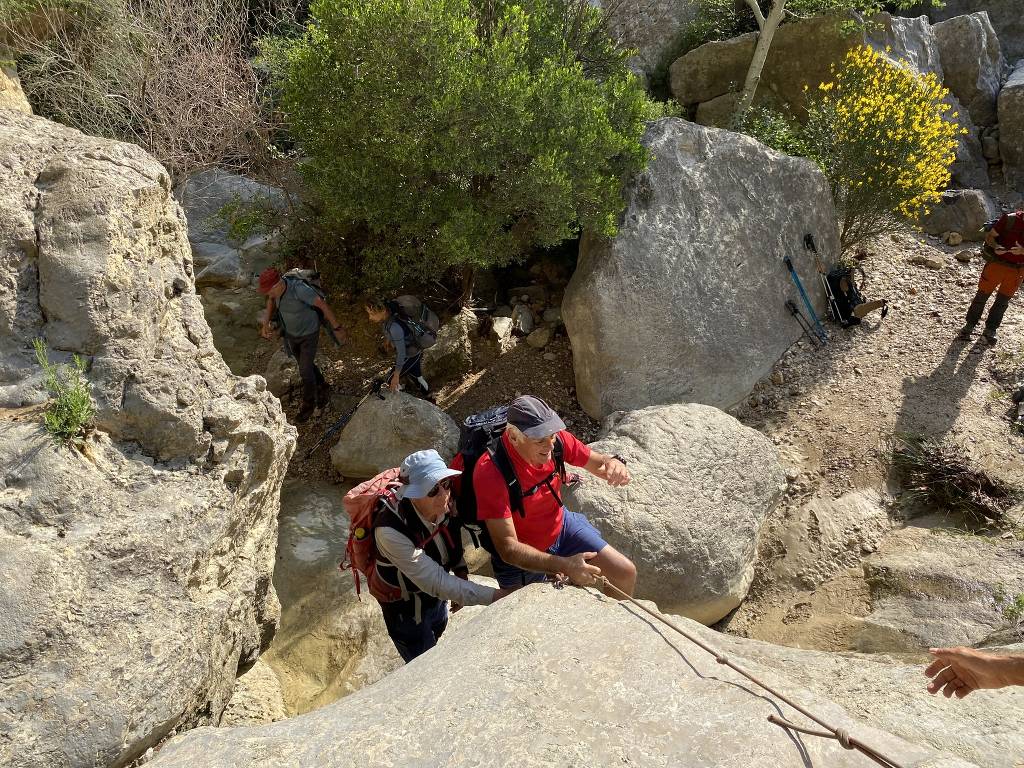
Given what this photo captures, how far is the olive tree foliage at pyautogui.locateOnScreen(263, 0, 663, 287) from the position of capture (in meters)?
6.82

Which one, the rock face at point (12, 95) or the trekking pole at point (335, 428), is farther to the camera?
the trekking pole at point (335, 428)

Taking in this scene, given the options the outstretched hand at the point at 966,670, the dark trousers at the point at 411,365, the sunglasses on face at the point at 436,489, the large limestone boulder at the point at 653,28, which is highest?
the large limestone boulder at the point at 653,28

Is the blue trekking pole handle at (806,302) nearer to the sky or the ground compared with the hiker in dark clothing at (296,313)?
nearer to the sky

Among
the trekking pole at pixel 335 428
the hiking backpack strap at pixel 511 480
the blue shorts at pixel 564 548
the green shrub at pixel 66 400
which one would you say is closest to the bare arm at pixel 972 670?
the blue shorts at pixel 564 548

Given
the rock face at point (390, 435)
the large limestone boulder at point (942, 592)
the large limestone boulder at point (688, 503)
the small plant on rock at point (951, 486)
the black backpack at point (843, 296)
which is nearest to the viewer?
the large limestone boulder at point (942, 592)

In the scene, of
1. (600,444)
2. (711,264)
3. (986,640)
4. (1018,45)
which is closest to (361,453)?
(600,444)

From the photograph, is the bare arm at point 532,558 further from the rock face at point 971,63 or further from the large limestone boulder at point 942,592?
the rock face at point 971,63

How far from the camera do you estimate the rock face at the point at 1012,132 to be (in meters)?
12.4

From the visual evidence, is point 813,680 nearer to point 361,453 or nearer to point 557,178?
point 361,453

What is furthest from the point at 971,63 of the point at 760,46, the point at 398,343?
the point at 398,343

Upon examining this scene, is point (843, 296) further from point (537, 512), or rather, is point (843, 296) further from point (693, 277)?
point (537, 512)

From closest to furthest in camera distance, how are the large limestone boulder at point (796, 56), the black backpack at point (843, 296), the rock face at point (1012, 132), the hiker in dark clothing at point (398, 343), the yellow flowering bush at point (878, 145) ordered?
the hiker in dark clothing at point (398, 343), the black backpack at point (843, 296), the yellow flowering bush at point (878, 145), the large limestone boulder at point (796, 56), the rock face at point (1012, 132)

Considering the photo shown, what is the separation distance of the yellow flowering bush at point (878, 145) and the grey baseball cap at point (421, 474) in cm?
829

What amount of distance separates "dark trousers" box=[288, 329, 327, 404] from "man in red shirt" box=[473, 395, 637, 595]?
3894mm
